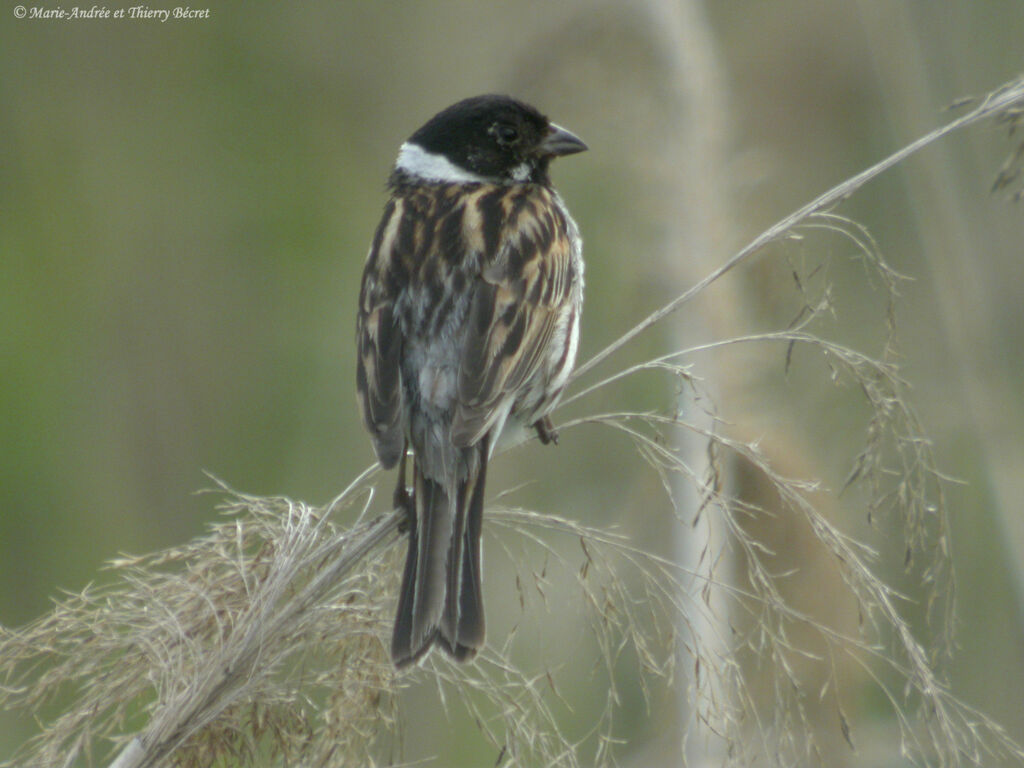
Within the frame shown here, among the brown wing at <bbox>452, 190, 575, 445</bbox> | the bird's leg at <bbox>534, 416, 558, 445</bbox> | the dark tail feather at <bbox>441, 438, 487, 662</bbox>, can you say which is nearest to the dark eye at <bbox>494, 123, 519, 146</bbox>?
the brown wing at <bbox>452, 190, 575, 445</bbox>

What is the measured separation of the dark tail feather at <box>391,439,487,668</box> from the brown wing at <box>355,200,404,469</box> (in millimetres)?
110

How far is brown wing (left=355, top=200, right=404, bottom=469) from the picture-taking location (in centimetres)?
280

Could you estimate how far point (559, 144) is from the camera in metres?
3.75

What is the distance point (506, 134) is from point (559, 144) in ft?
0.51

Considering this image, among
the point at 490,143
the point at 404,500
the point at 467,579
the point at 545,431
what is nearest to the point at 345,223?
the point at 490,143

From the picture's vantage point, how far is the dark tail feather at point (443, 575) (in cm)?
240

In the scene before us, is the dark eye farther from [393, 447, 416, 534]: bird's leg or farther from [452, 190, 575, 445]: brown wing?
[393, 447, 416, 534]: bird's leg

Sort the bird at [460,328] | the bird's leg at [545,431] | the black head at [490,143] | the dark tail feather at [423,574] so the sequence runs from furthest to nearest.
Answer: the black head at [490,143], the bird's leg at [545,431], the bird at [460,328], the dark tail feather at [423,574]

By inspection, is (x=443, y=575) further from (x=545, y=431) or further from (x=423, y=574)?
(x=545, y=431)

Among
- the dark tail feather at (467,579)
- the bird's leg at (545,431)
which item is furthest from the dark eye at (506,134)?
the dark tail feather at (467,579)

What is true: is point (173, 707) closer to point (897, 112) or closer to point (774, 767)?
point (774, 767)

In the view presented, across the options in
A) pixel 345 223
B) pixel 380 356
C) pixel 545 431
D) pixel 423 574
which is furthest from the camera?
pixel 345 223

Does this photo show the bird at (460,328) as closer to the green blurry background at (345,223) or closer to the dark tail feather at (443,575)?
the dark tail feather at (443,575)

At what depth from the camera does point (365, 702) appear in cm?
232
